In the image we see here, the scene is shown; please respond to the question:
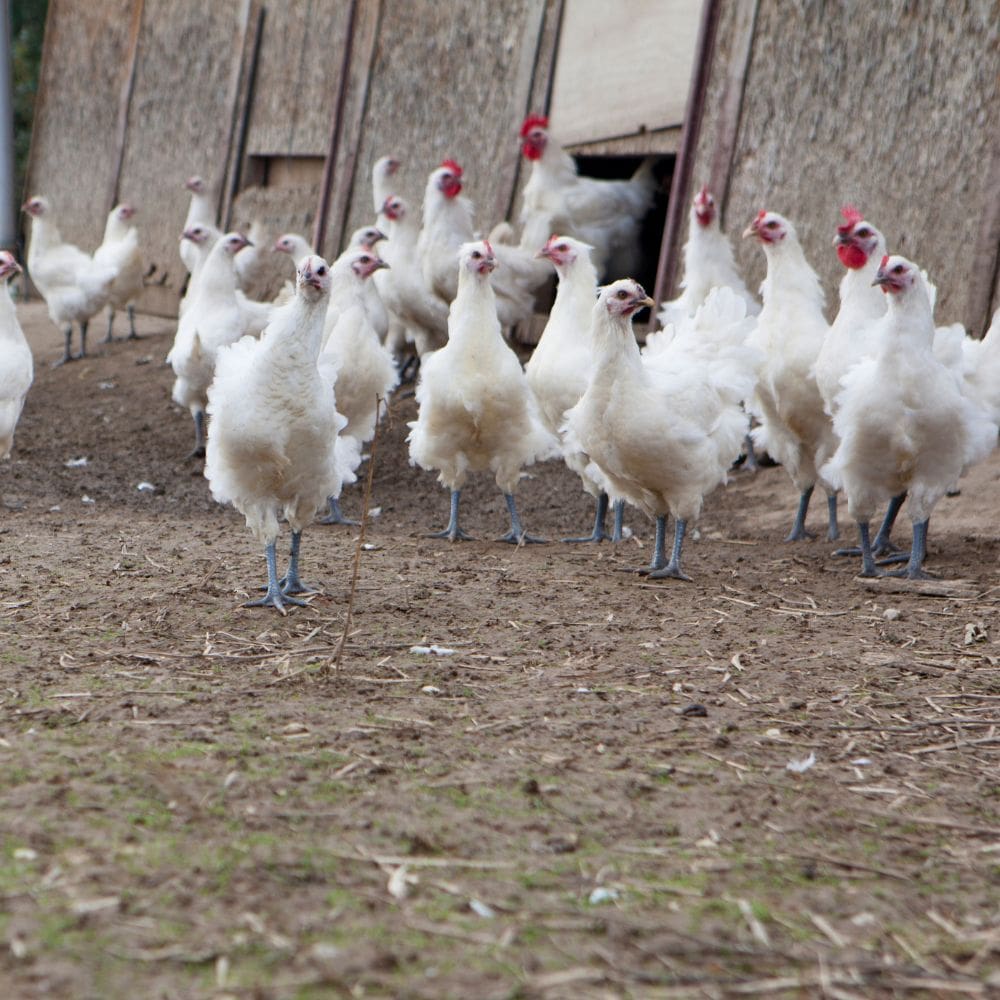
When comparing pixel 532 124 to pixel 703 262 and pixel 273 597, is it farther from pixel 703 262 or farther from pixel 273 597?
pixel 273 597

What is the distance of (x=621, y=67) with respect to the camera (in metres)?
10.2

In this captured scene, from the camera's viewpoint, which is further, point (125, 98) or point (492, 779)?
point (125, 98)

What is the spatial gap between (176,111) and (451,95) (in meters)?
5.31

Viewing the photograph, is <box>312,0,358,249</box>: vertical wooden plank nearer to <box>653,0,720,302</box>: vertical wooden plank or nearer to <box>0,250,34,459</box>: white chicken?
<box>653,0,720,302</box>: vertical wooden plank

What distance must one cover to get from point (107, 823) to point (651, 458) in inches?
142

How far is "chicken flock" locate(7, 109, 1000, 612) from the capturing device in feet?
17.1

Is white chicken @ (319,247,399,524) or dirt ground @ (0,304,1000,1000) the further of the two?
white chicken @ (319,247,399,524)

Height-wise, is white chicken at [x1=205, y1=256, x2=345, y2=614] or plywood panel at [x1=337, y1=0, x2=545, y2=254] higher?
plywood panel at [x1=337, y1=0, x2=545, y2=254]

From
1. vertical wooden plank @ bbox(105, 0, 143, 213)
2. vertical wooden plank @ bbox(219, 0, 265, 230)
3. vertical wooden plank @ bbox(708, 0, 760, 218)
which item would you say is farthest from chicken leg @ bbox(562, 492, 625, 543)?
vertical wooden plank @ bbox(105, 0, 143, 213)

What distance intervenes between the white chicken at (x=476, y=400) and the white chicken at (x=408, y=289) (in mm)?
2904

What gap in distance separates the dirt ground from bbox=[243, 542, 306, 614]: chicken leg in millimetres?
73

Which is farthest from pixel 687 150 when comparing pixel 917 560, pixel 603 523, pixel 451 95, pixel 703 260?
pixel 917 560

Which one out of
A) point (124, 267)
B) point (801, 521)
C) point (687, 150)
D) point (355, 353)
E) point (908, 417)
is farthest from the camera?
point (124, 267)

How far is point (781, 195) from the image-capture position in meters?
8.76
